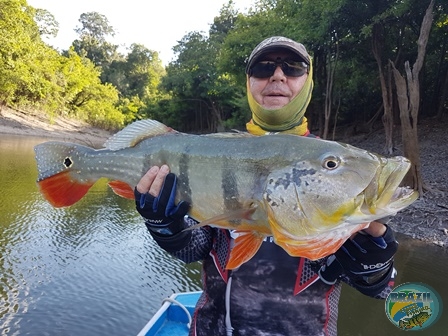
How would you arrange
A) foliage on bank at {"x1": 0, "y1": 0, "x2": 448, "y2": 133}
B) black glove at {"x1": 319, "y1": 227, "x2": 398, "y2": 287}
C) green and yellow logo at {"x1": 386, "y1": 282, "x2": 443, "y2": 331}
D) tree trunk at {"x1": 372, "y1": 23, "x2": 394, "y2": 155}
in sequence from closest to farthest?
black glove at {"x1": 319, "y1": 227, "x2": 398, "y2": 287}, green and yellow logo at {"x1": 386, "y1": 282, "x2": 443, "y2": 331}, tree trunk at {"x1": 372, "y1": 23, "x2": 394, "y2": 155}, foliage on bank at {"x1": 0, "y1": 0, "x2": 448, "y2": 133}

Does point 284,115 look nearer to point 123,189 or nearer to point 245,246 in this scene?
point 245,246

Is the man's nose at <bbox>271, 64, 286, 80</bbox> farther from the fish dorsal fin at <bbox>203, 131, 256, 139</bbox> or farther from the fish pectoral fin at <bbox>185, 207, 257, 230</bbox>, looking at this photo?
the fish pectoral fin at <bbox>185, 207, 257, 230</bbox>

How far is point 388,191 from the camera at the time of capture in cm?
155

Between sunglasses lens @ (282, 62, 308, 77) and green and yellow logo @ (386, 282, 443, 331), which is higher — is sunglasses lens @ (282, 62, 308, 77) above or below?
above

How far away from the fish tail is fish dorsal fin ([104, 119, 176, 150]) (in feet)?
0.61

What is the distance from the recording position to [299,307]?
6.48ft

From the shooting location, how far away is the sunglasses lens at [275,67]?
2332 millimetres

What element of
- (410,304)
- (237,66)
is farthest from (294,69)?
(237,66)

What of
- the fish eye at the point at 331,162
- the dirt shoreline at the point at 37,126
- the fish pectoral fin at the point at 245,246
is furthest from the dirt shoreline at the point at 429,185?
the fish eye at the point at 331,162

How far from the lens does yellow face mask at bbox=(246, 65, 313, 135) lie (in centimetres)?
235

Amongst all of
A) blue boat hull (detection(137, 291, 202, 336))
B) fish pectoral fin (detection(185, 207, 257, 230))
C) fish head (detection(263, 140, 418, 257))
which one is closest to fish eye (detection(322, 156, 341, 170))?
fish head (detection(263, 140, 418, 257))

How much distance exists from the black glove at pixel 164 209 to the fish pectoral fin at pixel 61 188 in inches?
17.3

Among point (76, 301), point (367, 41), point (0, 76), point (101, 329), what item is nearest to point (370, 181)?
point (101, 329)

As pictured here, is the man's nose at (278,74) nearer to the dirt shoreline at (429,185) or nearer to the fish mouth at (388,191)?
the fish mouth at (388,191)
